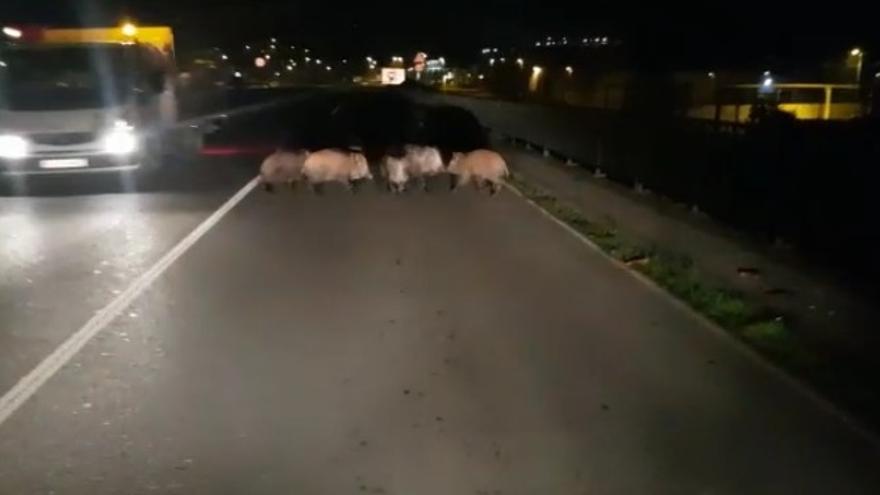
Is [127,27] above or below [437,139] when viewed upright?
above

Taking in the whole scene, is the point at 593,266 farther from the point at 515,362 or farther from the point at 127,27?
the point at 127,27

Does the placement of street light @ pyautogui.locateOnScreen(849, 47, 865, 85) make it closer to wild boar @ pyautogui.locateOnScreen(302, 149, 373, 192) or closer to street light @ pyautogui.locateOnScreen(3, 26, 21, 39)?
street light @ pyautogui.locateOnScreen(3, 26, 21, 39)

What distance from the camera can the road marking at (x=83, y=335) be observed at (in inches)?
350

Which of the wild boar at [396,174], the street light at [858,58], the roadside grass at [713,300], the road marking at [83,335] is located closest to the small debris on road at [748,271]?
the roadside grass at [713,300]

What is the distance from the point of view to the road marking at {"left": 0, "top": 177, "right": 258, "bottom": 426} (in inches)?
350

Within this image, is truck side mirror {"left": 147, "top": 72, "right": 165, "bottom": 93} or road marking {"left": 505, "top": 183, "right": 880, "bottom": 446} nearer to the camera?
road marking {"left": 505, "top": 183, "right": 880, "bottom": 446}

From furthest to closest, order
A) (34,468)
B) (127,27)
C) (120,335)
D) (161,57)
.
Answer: (127,27), (161,57), (120,335), (34,468)

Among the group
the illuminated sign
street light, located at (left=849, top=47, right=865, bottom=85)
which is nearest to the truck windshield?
street light, located at (left=849, top=47, right=865, bottom=85)

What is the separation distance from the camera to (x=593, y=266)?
15.3 m

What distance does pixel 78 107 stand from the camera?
2416 cm

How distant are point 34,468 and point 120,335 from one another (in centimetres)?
374

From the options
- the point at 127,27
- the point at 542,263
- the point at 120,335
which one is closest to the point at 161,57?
the point at 127,27

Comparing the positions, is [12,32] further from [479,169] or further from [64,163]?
[479,169]

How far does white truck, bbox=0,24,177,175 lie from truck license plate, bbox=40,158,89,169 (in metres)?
0.02
